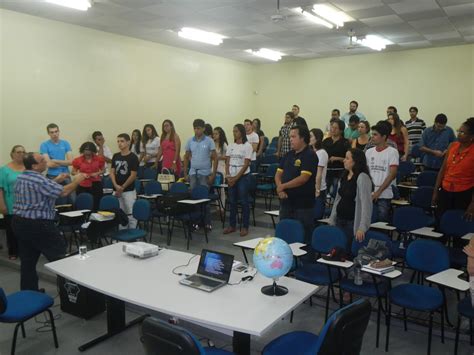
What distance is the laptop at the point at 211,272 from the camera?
2745mm

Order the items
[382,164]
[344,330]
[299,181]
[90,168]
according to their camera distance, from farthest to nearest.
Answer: [90,168] → [382,164] → [299,181] → [344,330]

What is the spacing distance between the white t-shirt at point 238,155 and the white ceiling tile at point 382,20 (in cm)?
324

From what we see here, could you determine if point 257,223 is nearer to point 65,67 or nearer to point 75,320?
point 75,320

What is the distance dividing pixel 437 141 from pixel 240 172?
134 inches

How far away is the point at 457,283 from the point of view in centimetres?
286

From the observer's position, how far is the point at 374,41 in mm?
8797

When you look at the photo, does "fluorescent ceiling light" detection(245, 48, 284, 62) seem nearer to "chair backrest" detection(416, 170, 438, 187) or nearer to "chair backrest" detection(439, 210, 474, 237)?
"chair backrest" detection(416, 170, 438, 187)

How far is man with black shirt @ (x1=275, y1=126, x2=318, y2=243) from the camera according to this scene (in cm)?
423

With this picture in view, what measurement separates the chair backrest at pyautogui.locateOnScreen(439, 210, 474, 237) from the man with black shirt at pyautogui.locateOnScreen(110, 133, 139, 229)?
401cm

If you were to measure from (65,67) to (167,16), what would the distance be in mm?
2214

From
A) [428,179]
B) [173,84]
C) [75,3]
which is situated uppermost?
[75,3]

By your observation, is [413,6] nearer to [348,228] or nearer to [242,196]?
[242,196]

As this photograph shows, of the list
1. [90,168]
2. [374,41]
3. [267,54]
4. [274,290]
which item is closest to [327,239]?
[274,290]

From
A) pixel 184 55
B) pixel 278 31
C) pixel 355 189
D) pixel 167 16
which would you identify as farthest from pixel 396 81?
pixel 355 189
